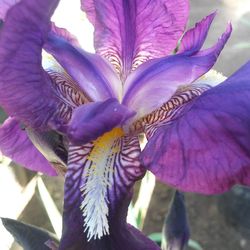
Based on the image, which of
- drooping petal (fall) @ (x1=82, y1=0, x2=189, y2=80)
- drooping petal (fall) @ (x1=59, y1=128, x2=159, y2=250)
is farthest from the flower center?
drooping petal (fall) @ (x1=82, y1=0, x2=189, y2=80)

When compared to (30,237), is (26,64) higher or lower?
higher

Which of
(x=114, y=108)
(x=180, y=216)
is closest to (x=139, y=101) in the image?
(x=114, y=108)

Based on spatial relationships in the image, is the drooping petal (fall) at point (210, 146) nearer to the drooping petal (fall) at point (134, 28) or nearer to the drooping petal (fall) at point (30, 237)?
the drooping petal (fall) at point (134, 28)

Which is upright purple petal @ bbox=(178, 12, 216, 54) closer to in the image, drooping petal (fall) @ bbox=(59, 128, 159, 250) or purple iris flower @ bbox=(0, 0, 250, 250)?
purple iris flower @ bbox=(0, 0, 250, 250)

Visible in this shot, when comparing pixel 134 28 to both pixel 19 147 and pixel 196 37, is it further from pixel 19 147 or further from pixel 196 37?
pixel 19 147

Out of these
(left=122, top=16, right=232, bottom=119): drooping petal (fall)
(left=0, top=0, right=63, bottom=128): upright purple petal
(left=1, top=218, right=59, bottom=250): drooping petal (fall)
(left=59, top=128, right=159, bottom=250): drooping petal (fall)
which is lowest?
(left=1, top=218, right=59, bottom=250): drooping petal (fall)

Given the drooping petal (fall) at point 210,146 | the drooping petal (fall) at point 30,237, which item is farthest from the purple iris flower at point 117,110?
the drooping petal (fall) at point 30,237

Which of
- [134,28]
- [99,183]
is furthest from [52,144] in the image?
[134,28]
